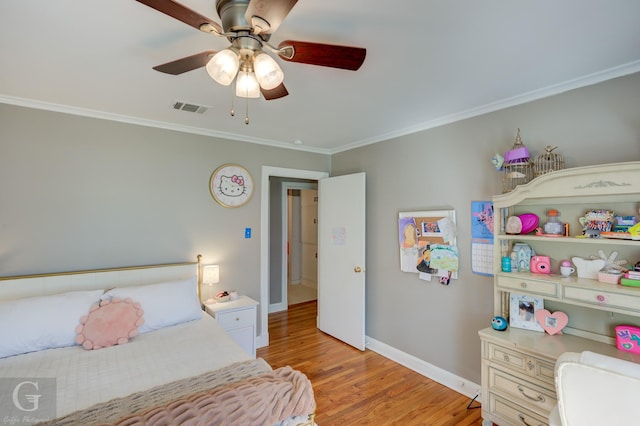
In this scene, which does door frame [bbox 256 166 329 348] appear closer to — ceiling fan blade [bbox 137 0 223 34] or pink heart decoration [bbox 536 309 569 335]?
ceiling fan blade [bbox 137 0 223 34]

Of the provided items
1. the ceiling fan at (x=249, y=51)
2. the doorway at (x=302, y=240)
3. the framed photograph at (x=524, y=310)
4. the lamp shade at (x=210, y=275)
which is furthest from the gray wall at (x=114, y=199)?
the doorway at (x=302, y=240)

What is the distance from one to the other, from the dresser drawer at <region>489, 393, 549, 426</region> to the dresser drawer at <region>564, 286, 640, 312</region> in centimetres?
75

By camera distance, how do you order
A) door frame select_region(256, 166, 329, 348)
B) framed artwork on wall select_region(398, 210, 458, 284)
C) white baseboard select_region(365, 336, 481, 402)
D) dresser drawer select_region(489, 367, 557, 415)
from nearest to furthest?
dresser drawer select_region(489, 367, 557, 415), white baseboard select_region(365, 336, 481, 402), framed artwork on wall select_region(398, 210, 458, 284), door frame select_region(256, 166, 329, 348)

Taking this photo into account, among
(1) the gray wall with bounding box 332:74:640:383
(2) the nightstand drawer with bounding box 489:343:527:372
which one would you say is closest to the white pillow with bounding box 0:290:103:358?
(1) the gray wall with bounding box 332:74:640:383

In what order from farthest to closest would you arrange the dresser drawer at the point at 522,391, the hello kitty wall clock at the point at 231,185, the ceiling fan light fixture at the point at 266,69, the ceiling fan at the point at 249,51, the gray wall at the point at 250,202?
the hello kitty wall clock at the point at 231,185, the gray wall at the point at 250,202, the dresser drawer at the point at 522,391, the ceiling fan light fixture at the point at 266,69, the ceiling fan at the point at 249,51

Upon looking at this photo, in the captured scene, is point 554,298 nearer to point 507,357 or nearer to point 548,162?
point 507,357

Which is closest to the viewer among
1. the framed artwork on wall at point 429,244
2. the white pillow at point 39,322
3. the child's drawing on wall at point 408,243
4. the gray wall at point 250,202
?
the white pillow at point 39,322

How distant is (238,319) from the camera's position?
289 cm

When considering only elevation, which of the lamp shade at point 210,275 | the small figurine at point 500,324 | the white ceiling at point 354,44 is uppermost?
the white ceiling at point 354,44

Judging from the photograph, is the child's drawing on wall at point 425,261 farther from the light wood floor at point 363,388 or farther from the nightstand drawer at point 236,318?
the nightstand drawer at point 236,318

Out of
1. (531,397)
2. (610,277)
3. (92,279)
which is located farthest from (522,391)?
(92,279)

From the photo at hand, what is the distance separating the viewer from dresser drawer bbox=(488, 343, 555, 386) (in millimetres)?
1784

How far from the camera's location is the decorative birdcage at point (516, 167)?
2076 mm

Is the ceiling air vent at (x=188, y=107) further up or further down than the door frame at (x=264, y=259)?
further up
